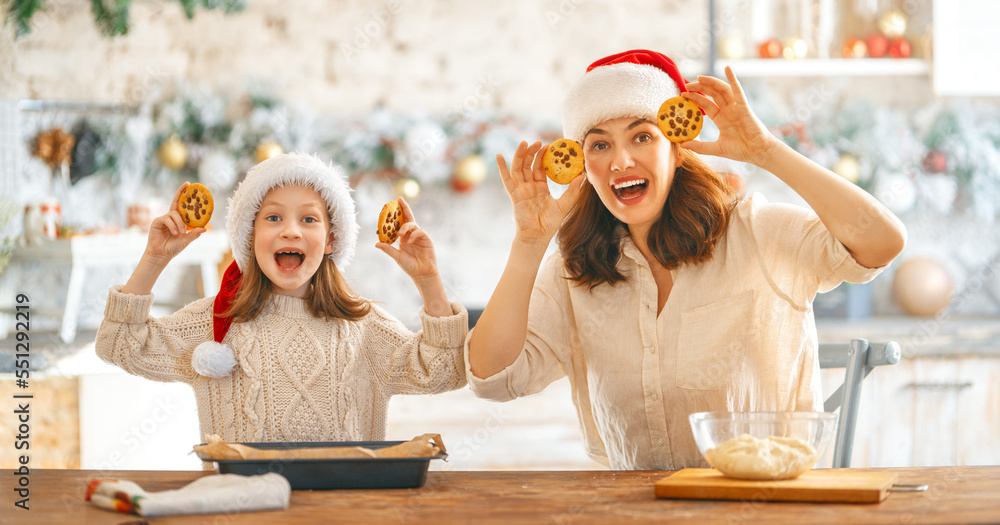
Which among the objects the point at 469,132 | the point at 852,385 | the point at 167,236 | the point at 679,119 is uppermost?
the point at 469,132

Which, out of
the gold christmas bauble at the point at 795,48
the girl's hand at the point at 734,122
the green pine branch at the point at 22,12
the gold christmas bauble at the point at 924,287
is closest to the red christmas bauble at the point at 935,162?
the gold christmas bauble at the point at 924,287

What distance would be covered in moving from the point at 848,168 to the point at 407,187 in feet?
6.03

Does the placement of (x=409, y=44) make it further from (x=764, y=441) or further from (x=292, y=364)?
(x=764, y=441)

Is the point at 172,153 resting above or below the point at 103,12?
below

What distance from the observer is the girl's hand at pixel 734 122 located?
1.56 meters

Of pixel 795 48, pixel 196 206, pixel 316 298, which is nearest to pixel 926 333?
pixel 795 48

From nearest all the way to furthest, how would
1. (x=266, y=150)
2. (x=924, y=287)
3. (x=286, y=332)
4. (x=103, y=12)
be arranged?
(x=286, y=332)
(x=103, y=12)
(x=266, y=150)
(x=924, y=287)

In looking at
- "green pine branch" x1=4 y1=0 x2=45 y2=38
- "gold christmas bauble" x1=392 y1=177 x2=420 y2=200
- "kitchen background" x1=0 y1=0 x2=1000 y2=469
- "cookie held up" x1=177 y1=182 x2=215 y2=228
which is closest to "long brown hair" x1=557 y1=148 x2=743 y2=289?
"cookie held up" x1=177 y1=182 x2=215 y2=228

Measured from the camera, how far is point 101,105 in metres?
3.50

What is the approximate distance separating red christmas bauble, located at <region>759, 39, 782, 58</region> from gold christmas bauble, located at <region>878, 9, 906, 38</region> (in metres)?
0.46

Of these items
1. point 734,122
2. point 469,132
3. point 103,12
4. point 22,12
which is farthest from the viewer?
point 469,132

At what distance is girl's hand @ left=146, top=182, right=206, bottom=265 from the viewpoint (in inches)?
65.3

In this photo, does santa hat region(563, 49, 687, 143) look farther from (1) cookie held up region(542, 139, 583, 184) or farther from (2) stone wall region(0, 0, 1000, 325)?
(2) stone wall region(0, 0, 1000, 325)

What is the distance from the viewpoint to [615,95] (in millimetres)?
1725
